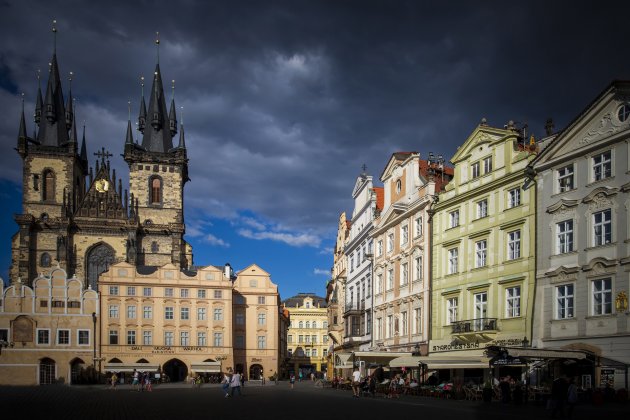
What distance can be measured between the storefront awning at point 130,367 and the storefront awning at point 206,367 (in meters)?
3.94

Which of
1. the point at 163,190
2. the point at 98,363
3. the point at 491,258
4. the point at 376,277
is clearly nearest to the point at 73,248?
the point at 163,190

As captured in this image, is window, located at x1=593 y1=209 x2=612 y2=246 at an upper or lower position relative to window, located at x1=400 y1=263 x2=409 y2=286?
upper

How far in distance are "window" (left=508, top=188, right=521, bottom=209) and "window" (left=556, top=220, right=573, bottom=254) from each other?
3139mm

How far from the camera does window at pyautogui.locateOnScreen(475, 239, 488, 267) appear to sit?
121 feet

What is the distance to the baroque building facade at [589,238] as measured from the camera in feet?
92.5

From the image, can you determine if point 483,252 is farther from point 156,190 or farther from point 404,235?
point 156,190

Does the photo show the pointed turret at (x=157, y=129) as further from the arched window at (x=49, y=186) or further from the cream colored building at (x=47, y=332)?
the cream colored building at (x=47, y=332)

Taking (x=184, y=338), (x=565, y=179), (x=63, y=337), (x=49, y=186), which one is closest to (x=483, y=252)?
(x=565, y=179)

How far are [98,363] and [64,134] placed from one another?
38.1m

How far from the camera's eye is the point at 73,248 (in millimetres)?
88938

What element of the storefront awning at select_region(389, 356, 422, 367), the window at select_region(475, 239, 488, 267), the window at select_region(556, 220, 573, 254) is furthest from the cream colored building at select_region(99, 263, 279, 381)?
the window at select_region(556, 220, 573, 254)

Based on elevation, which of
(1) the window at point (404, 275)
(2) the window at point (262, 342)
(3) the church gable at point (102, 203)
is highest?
(3) the church gable at point (102, 203)

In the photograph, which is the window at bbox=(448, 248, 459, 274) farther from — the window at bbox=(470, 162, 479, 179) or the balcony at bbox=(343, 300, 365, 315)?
A: the balcony at bbox=(343, 300, 365, 315)

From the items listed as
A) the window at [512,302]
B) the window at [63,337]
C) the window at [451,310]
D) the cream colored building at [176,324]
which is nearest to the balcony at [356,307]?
the window at [451,310]
